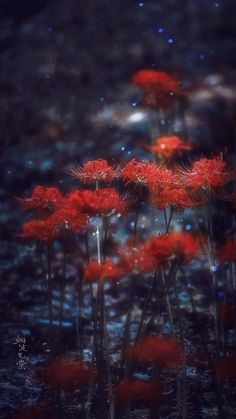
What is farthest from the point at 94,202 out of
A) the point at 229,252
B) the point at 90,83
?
the point at 90,83

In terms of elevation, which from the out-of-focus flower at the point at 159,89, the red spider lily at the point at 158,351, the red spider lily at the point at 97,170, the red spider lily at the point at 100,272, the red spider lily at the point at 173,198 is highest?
the out-of-focus flower at the point at 159,89

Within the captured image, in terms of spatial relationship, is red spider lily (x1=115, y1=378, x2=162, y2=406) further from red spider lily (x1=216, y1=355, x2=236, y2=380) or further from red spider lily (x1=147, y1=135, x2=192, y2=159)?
red spider lily (x1=147, y1=135, x2=192, y2=159)

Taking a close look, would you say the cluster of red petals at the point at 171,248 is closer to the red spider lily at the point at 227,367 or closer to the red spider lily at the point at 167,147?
the red spider lily at the point at 227,367

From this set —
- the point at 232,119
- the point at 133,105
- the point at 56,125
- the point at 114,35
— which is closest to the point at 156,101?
the point at 133,105

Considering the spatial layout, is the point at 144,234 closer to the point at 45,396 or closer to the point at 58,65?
the point at 45,396

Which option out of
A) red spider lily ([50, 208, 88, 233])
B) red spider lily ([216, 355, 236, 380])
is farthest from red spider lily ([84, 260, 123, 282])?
red spider lily ([216, 355, 236, 380])

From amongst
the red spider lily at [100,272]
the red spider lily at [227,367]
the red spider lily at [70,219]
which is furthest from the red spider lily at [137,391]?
the red spider lily at [70,219]

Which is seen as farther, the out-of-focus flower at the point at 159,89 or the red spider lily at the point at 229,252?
the out-of-focus flower at the point at 159,89
